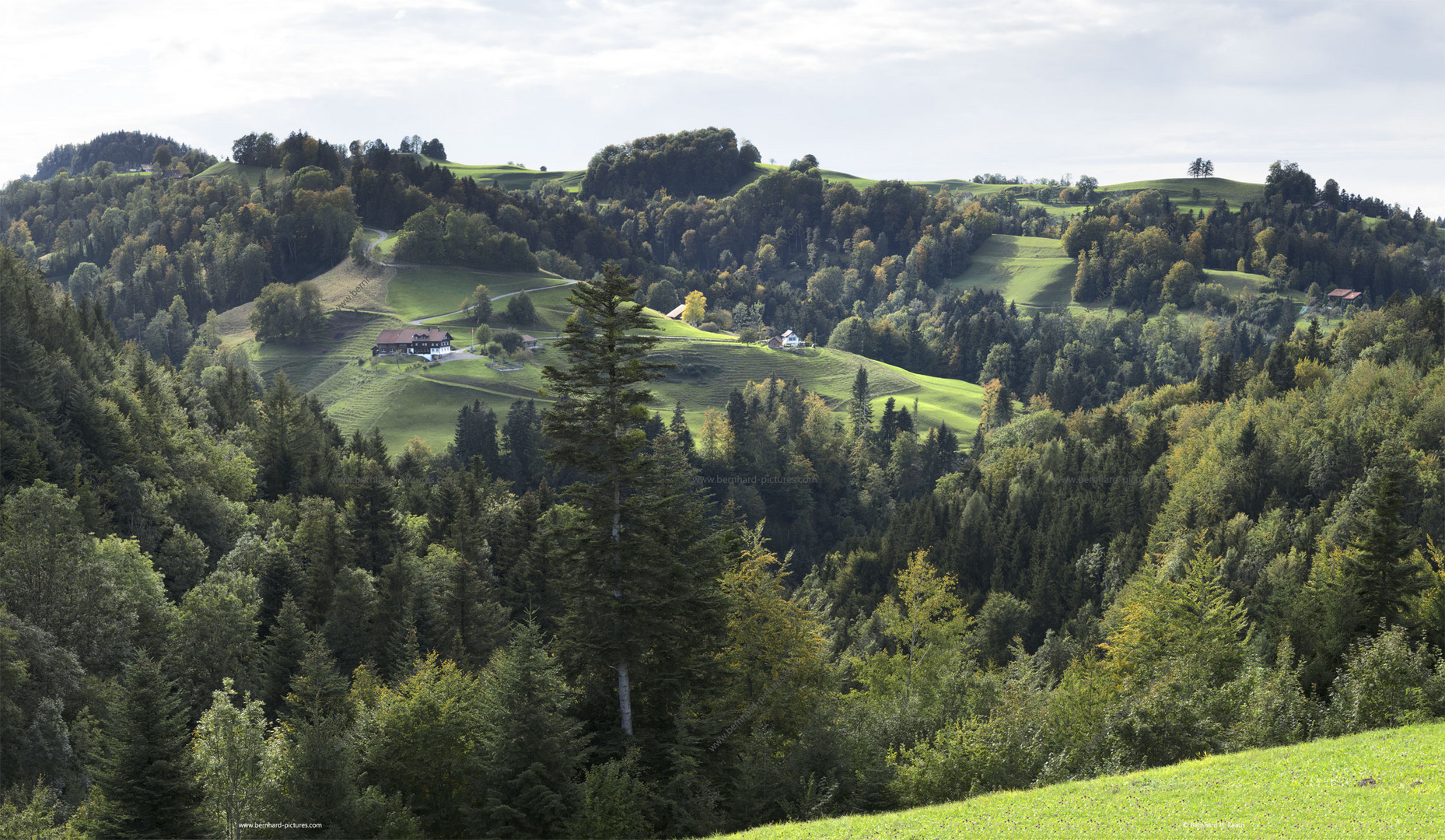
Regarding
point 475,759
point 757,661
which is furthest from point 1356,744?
point 475,759

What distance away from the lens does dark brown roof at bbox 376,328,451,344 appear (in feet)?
630

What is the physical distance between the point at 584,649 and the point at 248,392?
106 metres

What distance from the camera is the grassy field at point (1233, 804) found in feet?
88.0

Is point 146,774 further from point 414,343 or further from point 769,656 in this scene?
point 414,343

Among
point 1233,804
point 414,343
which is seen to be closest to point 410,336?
point 414,343

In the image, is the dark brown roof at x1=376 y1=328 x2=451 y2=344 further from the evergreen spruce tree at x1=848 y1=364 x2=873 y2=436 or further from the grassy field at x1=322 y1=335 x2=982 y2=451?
the evergreen spruce tree at x1=848 y1=364 x2=873 y2=436

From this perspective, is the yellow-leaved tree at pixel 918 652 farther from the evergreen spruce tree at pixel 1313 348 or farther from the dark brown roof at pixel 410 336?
the dark brown roof at pixel 410 336

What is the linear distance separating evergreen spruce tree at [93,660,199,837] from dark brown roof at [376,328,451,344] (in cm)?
16103

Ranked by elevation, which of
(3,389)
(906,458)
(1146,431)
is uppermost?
(3,389)

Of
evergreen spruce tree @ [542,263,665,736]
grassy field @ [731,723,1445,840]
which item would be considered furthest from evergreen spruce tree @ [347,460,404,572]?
grassy field @ [731,723,1445,840]

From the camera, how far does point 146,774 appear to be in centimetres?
3559

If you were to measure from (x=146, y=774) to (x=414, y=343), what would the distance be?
162573 millimetres

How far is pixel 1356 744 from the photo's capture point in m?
35.2

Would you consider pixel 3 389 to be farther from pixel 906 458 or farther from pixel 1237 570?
pixel 906 458
